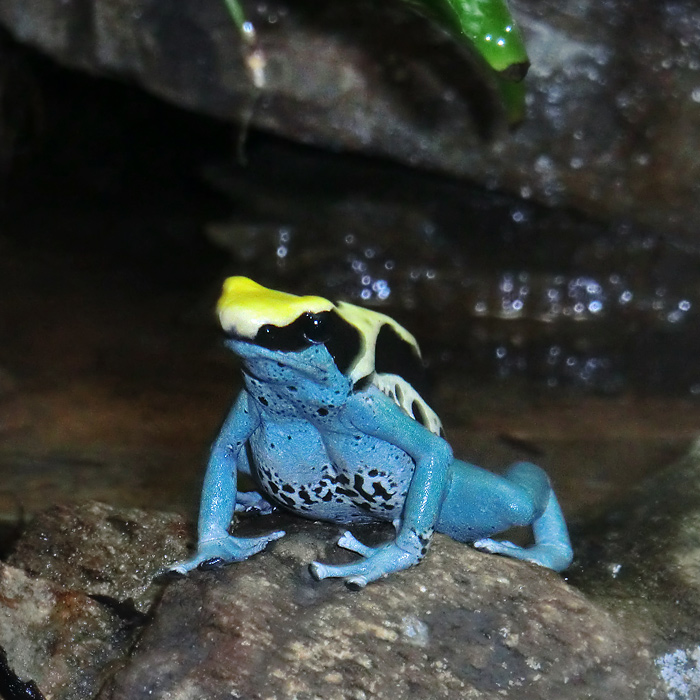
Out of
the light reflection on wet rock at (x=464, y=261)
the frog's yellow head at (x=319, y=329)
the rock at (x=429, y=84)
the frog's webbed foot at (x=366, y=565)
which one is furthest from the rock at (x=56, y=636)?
the rock at (x=429, y=84)

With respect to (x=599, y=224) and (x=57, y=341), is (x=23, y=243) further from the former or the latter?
(x=599, y=224)

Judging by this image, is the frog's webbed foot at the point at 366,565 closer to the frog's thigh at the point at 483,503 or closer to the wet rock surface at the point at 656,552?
the frog's thigh at the point at 483,503

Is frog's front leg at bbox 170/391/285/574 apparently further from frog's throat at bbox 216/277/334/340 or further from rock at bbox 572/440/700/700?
rock at bbox 572/440/700/700

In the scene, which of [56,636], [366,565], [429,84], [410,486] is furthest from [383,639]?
[429,84]

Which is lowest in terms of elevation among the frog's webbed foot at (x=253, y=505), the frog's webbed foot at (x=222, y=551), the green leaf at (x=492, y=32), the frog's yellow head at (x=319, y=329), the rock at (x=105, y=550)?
the rock at (x=105, y=550)

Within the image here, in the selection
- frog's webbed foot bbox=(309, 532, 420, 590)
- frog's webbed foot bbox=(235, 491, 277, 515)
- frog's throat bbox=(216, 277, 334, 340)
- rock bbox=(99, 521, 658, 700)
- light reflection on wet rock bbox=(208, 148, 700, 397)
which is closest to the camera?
rock bbox=(99, 521, 658, 700)

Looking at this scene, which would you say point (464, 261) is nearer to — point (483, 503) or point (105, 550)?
point (483, 503)

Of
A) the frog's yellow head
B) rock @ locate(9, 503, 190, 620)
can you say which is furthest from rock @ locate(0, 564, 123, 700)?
the frog's yellow head
